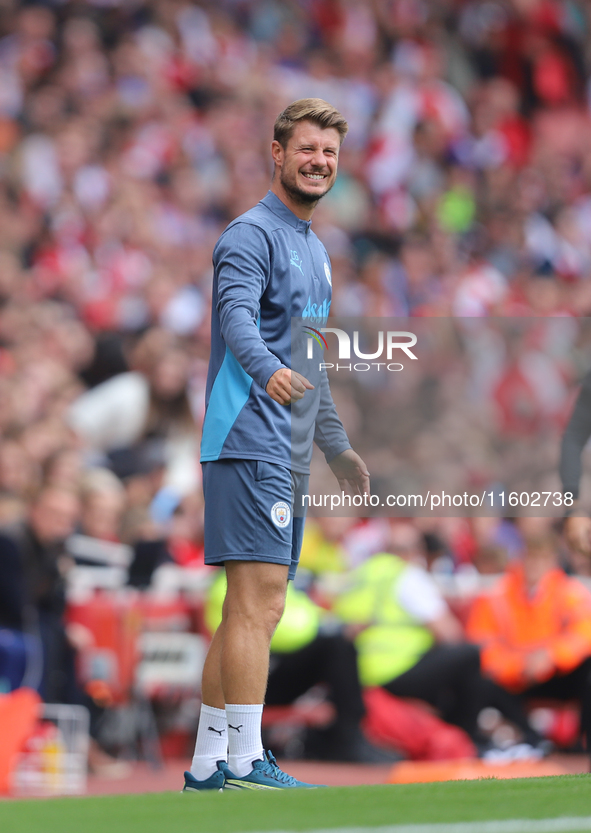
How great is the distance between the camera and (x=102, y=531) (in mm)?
7535

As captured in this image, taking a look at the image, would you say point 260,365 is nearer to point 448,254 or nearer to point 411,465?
point 411,465

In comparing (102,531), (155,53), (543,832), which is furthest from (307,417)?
(155,53)

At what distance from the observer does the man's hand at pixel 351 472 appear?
396 cm

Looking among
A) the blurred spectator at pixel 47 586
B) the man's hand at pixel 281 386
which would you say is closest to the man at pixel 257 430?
the man's hand at pixel 281 386

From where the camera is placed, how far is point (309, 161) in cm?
382

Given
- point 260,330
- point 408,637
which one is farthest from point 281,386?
point 408,637

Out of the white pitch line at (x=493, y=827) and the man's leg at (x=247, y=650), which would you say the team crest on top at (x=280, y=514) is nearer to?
the man's leg at (x=247, y=650)

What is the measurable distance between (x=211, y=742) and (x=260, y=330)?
124 cm

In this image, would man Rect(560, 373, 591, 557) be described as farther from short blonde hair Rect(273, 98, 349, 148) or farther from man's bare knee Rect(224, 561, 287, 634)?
short blonde hair Rect(273, 98, 349, 148)

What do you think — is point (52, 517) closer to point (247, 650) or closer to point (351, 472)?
point (351, 472)

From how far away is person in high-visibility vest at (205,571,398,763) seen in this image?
7449 millimetres

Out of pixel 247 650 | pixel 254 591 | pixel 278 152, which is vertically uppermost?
pixel 278 152

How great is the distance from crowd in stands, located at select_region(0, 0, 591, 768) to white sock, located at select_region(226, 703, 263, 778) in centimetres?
302

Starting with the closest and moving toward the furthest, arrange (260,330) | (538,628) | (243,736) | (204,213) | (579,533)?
1. (243,736)
2. (260,330)
3. (579,533)
4. (538,628)
5. (204,213)
